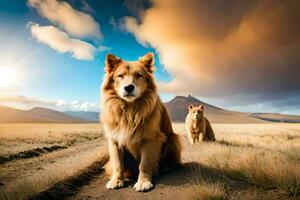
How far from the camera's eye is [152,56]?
13.3 ft

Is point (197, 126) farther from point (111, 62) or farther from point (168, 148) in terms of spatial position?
point (111, 62)

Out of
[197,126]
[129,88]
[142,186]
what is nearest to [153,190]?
[142,186]

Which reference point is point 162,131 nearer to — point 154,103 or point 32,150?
point 154,103

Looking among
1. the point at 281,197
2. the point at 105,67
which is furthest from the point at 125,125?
the point at 281,197

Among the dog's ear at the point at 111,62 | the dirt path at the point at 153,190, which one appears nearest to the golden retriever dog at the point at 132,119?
the dog's ear at the point at 111,62

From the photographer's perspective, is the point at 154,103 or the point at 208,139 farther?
the point at 208,139

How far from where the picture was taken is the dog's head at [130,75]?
361cm

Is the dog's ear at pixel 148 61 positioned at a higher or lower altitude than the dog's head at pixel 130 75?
higher

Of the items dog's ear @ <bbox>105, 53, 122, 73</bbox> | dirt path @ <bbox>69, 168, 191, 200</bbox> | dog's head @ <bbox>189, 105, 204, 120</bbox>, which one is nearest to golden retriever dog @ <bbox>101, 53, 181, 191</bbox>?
dog's ear @ <bbox>105, 53, 122, 73</bbox>

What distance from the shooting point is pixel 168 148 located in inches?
169

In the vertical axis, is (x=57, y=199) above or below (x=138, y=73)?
below

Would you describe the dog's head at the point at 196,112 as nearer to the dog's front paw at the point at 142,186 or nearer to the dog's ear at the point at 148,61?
the dog's ear at the point at 148,61

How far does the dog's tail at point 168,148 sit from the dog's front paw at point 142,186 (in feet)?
2.08

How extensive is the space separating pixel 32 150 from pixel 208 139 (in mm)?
4760
